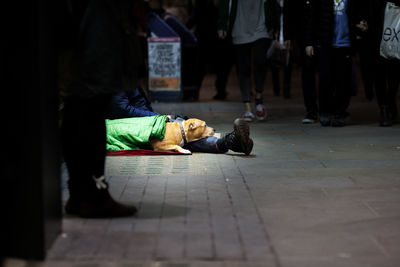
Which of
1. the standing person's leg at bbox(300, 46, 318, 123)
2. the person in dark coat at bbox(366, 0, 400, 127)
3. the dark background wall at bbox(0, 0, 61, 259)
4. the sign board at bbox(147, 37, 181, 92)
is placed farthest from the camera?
the sign board at bbox(147, 37, 181, 92)

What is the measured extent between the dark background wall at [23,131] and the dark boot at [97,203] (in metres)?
0.70

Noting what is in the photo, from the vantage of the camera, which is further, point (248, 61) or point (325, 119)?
point (248, 61)

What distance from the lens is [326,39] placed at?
29.0 feet

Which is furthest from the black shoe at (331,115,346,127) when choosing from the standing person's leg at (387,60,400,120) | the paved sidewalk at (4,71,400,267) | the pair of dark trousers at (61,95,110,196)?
the pair of dark trousers at (61,95,110,196)

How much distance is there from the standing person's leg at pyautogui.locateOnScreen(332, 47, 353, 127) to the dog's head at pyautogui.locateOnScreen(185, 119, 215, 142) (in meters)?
2.69

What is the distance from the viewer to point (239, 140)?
665cm

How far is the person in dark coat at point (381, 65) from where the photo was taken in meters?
8.79

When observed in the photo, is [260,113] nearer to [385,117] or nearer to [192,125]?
[385,117]

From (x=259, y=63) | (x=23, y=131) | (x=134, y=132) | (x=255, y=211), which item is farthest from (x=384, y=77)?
(x=23, y=131)

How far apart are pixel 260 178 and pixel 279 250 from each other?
1.96m

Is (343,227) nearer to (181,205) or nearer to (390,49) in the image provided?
(181,205)

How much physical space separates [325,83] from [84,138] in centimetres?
544

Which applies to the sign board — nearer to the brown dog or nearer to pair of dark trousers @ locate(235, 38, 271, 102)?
pair of dark trousers @ locate(235, 38, 271, 102)

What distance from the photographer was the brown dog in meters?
A: 6.86
